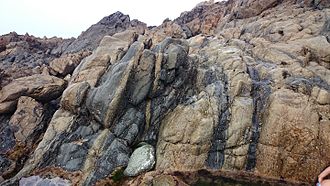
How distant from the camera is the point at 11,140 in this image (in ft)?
125

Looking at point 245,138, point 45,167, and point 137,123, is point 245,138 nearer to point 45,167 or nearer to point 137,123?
point 137,123

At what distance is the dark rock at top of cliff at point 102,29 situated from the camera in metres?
92.9

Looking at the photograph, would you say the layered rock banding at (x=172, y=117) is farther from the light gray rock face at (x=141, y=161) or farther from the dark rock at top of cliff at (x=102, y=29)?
the dark rock at top of cliff at (x=102, y=29)

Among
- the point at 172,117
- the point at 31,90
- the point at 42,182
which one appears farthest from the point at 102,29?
the point at 42,182

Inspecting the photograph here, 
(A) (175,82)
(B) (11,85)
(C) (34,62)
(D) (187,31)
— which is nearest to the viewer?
(A) (175,82)

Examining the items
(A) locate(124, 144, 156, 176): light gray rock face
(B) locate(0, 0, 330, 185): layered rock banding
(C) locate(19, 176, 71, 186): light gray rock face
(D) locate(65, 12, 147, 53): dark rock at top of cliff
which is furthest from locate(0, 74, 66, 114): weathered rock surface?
(D) locate(65, 12, 147, 53): dark rock at top of cliff

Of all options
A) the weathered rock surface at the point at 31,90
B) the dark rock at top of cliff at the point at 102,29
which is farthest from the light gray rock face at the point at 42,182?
the dark rock at top of cliff at the point at 102,29

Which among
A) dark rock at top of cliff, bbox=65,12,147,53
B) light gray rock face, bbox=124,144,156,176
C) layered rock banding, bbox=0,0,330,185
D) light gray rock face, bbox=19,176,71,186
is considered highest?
dark rock at top of cliff, bbox=65,12,147,53

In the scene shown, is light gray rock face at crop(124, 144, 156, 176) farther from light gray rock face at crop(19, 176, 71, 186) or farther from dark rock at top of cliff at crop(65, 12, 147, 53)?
dark rock at top of cliff at crop(65, 12, 147, 53)

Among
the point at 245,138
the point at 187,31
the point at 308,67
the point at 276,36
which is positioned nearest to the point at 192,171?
the point at 245,138

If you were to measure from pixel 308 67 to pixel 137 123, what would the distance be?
24.2 metres

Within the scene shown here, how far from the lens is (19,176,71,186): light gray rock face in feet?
103

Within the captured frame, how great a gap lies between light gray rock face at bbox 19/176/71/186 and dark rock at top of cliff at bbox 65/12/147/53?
62674mm

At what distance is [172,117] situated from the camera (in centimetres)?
3684
